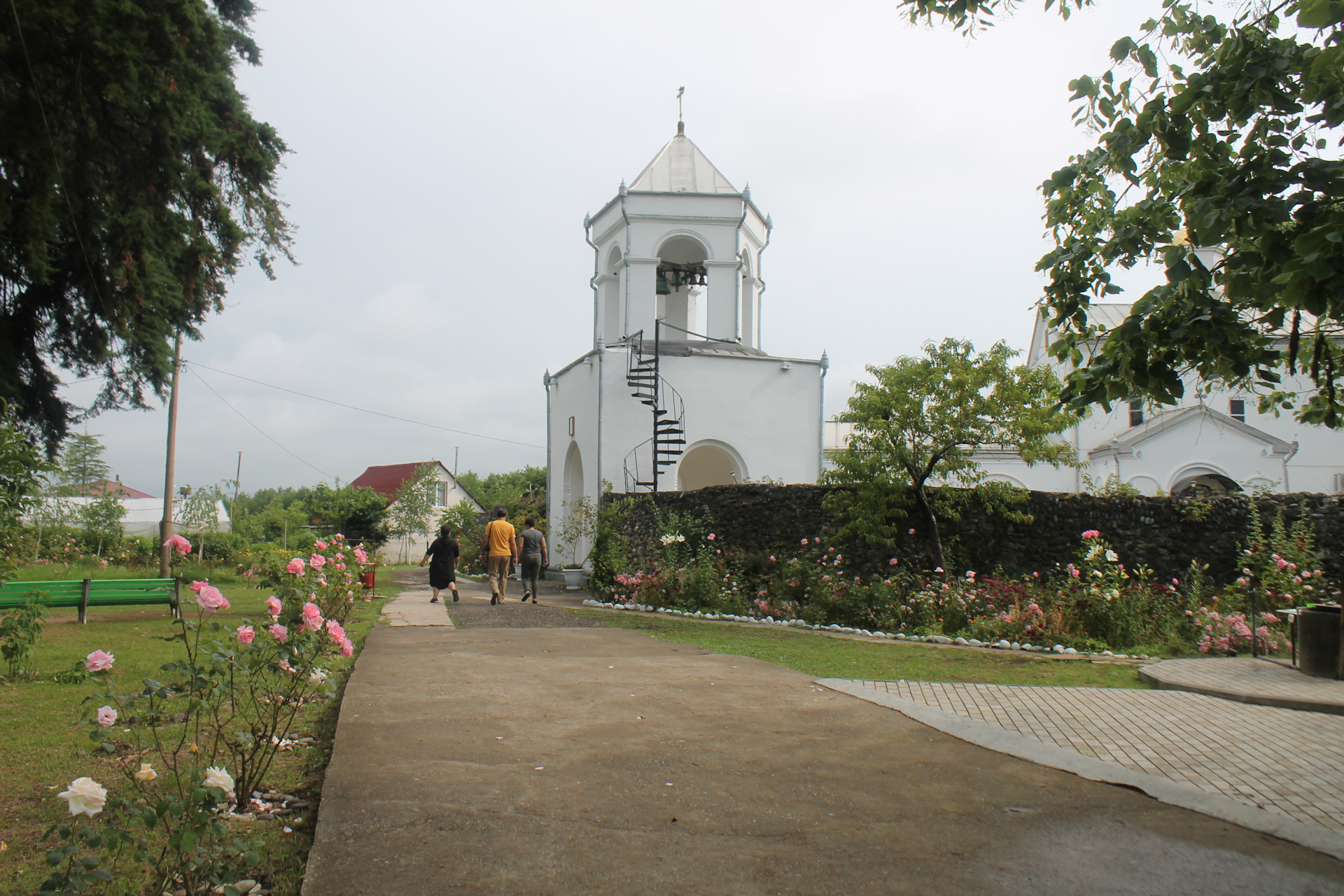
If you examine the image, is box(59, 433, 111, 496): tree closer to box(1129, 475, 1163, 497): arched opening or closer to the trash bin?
the trash bin

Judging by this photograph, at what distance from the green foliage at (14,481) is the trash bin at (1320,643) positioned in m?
10.1

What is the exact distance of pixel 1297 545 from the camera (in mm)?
10375

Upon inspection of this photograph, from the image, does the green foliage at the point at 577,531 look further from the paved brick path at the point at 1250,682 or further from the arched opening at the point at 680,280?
the paved brick path at the point at 1250,682

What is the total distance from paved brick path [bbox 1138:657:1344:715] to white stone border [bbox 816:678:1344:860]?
2.41 metres

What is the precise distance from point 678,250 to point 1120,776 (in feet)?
63.9

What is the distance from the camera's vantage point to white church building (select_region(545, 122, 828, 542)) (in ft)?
66.9

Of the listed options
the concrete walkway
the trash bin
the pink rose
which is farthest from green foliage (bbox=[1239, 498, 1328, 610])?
the pink rose

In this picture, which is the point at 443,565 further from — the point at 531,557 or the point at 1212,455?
the point at 1212,455

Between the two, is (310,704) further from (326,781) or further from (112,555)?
(112,555)

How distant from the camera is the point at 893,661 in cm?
841

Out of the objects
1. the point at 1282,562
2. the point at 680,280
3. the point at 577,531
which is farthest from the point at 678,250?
the point at 1282,562

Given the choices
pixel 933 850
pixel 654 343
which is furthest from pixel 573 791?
pixel 654 343

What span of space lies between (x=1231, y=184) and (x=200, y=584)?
14.9 feet

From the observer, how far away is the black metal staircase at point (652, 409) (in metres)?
20.0
